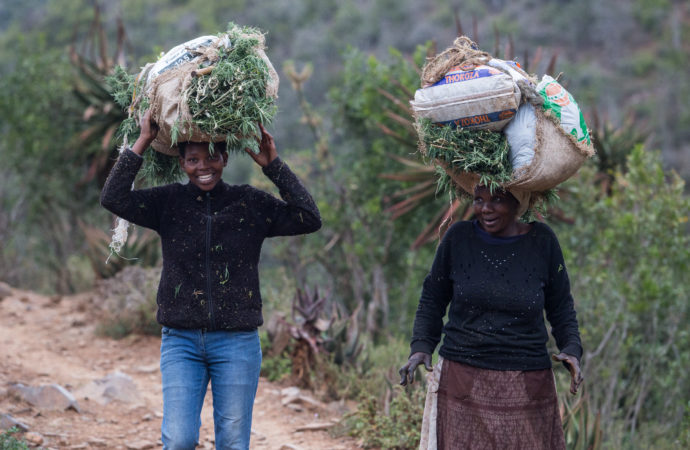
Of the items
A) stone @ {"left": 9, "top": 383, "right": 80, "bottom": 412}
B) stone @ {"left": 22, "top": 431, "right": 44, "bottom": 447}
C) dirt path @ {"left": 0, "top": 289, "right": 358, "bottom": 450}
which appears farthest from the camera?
stone @ {"left": 9, "top": 383, "right": 80, "bottom": 412}

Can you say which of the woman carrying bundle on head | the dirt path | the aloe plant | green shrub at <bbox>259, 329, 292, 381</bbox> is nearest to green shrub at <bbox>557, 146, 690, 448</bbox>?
green shrub at <bbox>259, 329, 292, 381</bbox>

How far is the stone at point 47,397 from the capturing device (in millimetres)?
5445

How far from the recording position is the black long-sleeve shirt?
10.4 ft

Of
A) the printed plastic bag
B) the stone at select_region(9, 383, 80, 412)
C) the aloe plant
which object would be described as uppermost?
the aloe plant

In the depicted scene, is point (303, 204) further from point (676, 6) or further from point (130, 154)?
point (676, 6)

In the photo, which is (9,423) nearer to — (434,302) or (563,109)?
(434,302)

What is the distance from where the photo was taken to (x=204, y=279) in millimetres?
3260

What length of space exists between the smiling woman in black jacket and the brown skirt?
2.94ft

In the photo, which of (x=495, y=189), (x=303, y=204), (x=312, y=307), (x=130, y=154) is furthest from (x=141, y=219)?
(x=312, y=307)

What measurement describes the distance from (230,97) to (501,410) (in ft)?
5.86

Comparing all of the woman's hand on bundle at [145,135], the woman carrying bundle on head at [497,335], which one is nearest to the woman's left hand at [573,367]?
the woman carrying bundle on head at [497,335]

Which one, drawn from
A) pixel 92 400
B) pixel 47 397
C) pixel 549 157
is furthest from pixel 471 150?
pixel 92 400

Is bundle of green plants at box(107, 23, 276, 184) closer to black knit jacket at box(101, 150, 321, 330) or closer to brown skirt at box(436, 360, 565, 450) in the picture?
black knit jacket at box(101, 150, 321, 330)

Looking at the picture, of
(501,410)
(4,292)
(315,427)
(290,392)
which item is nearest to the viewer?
(501,410)
